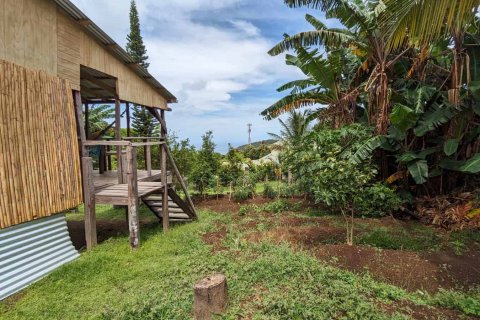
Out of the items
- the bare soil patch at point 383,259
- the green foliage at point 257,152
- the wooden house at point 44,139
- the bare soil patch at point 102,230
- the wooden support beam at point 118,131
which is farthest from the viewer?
the green foliage at point 257,152

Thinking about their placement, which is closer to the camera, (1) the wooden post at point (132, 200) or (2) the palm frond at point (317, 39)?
(1) the wooden post at point (132, 200)

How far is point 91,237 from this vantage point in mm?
6102

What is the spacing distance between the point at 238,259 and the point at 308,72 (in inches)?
238

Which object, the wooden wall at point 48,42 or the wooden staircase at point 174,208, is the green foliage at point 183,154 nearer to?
the wooden staircase at point 174,208

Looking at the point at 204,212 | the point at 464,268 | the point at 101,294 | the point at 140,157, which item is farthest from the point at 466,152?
the point at 140,157

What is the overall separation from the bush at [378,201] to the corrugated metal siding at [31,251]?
6.85 meters

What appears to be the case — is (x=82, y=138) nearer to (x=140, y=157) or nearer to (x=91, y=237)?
(x=91, y=237)

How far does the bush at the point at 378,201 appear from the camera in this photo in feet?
26.3

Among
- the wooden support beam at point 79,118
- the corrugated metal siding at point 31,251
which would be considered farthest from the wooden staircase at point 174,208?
the corrugated metal siding at point 31,251

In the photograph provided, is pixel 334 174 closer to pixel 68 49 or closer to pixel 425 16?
pixel 425 16

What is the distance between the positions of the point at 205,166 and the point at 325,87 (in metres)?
5.29

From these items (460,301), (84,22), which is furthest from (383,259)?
(84,22)

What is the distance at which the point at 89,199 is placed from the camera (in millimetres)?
6020

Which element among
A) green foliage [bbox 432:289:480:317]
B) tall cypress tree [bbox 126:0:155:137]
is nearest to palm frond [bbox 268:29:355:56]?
green foliage [bbox 432:289:480:317]
